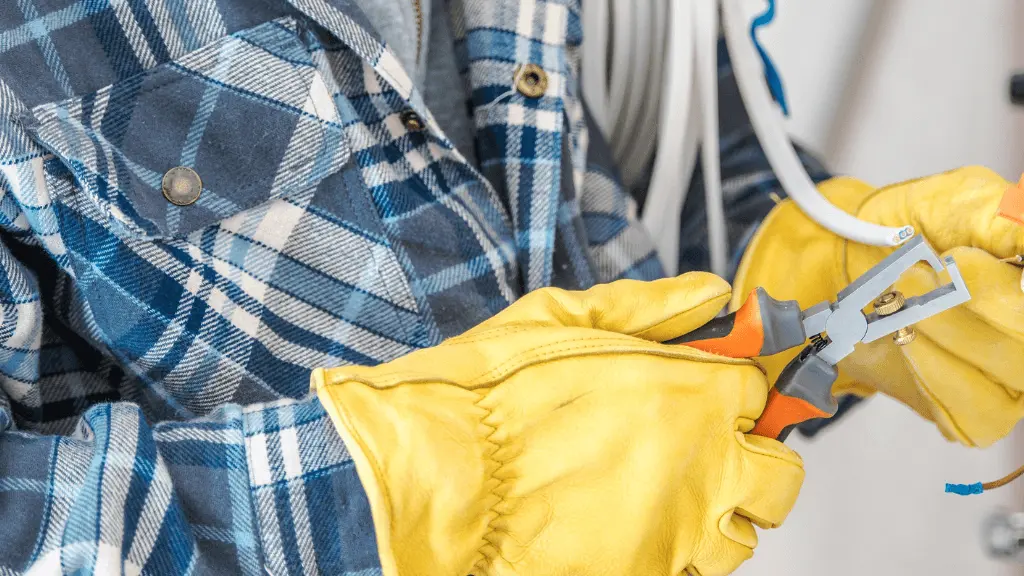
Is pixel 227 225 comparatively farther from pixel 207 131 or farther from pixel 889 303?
pixel 889 303

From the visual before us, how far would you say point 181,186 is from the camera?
490mm

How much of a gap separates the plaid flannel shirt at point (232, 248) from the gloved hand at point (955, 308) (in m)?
0.20

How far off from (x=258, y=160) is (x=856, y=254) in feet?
1.55

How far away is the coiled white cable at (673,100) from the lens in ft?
2.26

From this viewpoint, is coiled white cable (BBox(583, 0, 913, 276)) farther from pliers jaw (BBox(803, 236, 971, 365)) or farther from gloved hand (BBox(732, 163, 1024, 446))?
pliers jaw (BBox(803, 236, 971, 365))

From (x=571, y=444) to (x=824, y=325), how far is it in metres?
0.17

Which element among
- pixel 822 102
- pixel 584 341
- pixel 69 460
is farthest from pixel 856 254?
pixel 69 460

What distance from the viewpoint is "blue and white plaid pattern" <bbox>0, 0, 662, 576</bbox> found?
42 centimetres

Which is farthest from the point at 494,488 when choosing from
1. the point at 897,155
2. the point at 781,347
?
the point at 897,155

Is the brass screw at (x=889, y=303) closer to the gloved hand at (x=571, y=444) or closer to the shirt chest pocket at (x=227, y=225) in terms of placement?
the gloved hand at (x=571, y=444)

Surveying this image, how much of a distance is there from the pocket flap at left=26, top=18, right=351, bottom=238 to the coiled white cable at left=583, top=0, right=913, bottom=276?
0.34m

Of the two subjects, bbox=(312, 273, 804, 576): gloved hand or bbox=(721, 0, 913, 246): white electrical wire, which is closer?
bbox=(312, 273, 804, 576): gloved hand

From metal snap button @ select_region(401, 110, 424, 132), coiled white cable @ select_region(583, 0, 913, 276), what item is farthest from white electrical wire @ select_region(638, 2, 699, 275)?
metal snap button @ select_region(401, 110, 424, 132)

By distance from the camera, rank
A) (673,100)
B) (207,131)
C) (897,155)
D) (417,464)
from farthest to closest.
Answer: (897,155), (673,100), (207,131), (417,464)
